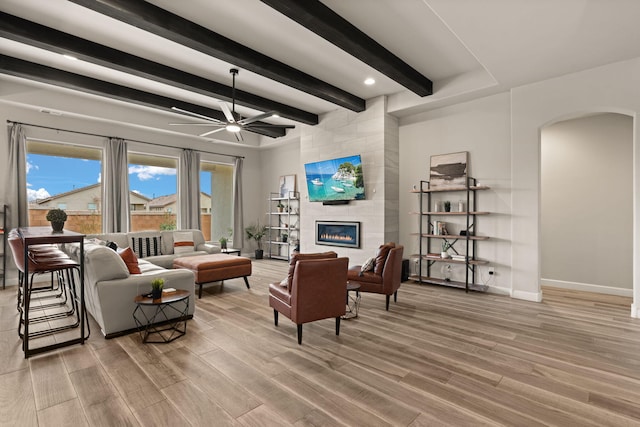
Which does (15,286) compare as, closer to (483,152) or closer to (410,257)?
(410,257)

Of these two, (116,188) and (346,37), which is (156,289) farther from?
(116,188)

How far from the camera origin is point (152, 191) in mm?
7465

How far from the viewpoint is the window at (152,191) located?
23.6 ft

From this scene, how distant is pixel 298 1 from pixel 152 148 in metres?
5.63

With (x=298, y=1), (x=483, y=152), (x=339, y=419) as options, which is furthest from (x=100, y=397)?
(x=483, y=152)

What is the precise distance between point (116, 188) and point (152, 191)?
920 mm

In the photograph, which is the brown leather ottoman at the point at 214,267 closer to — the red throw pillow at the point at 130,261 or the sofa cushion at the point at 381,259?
the red throw pillow at the point at 130,261

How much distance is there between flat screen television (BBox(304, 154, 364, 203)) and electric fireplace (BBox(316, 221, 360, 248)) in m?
0.51

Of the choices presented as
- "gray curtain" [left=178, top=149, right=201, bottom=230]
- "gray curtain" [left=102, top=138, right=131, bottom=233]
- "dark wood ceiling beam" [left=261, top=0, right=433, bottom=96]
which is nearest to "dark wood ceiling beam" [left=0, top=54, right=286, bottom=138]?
"gray curtain" [left=102, top=138, right=131, bottom=233]

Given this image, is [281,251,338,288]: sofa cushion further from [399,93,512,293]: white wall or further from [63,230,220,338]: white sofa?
[399,93,512,293]: white wall

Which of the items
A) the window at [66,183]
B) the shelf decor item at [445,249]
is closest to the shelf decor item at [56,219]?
the window at [66,183]

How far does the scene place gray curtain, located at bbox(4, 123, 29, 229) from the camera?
548cm

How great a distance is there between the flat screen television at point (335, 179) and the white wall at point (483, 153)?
1.07m

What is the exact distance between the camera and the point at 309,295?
10.3ft
